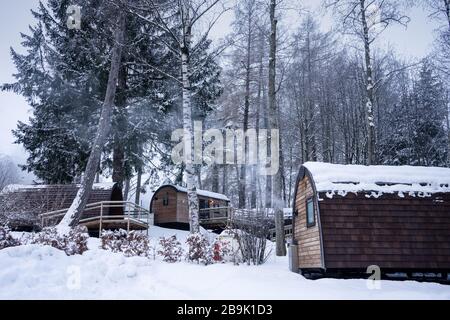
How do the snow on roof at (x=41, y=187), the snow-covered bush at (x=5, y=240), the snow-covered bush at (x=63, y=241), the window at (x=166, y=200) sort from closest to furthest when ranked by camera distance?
the snow-covered bush at (x=5, y=240) < the snow-covered bush at (x=63, y=241) < the snow on roof at (x=41, y=187) < the window at (x=166, y=200)

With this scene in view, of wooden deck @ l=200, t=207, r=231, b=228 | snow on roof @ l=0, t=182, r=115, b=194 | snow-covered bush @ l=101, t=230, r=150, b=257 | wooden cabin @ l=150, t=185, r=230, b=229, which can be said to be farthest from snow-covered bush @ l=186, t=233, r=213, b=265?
wooden cabin @ l=150, t=185, r=230, b=229

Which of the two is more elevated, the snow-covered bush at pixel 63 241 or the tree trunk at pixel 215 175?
the tree trunk at pixel 215 175

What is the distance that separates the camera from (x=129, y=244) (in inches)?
398

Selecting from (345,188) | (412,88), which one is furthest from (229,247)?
(412,88)

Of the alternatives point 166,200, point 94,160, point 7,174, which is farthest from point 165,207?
point 7,174

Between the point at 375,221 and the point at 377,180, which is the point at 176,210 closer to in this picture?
the point at 377,180

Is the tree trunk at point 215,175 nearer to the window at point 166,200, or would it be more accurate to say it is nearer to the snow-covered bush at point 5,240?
the window at point 166,200

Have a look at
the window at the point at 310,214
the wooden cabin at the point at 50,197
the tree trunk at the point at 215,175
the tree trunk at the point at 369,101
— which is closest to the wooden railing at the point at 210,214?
the tree trunk at the point at 215,175

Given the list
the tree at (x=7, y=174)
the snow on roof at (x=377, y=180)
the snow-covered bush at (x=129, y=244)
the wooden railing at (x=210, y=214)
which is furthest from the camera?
the tree at (x=7, y=174)

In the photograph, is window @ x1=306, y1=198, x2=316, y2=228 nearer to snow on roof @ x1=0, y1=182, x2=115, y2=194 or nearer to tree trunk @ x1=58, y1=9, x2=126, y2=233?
tree trunk @ x1=58, y1=9, x2=126, y2=233

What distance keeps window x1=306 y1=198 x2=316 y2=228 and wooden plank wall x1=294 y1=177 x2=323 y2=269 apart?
0.37ft

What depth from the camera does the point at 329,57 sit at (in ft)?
71.9

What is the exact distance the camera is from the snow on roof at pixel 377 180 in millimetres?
9176
